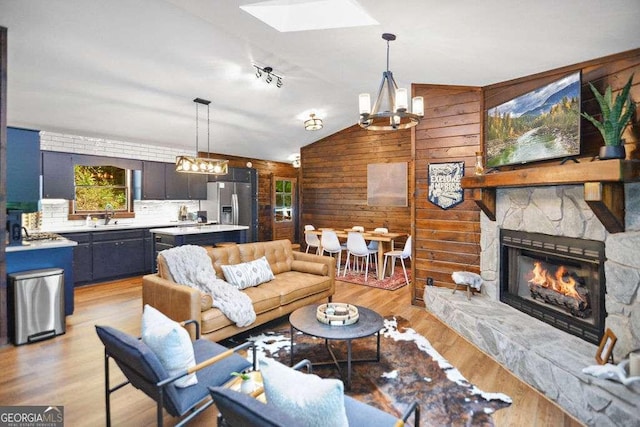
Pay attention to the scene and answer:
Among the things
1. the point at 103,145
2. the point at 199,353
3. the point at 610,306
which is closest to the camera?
the point at 199,353

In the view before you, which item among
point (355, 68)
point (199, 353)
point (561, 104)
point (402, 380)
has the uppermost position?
point (355, 68)

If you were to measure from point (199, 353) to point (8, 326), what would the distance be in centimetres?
256

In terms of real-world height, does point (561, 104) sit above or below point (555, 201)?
above

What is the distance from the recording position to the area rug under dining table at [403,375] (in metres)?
2.32

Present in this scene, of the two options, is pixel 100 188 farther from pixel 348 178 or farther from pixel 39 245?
pixel 348 178

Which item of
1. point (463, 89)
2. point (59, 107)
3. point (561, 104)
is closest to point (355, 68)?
point (463, 89)

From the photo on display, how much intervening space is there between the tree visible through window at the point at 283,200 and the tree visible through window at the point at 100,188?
3891mm

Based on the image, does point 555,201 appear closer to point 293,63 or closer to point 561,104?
point 561,104

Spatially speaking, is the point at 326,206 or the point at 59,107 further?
the point at 326,206

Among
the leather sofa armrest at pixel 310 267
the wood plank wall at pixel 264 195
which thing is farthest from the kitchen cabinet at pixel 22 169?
Answer: the wood plank wall at pixel 264 195

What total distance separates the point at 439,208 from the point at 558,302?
174cm

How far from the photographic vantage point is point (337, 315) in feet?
9.49

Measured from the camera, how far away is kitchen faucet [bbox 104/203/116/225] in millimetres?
6109

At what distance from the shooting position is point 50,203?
5.54m
